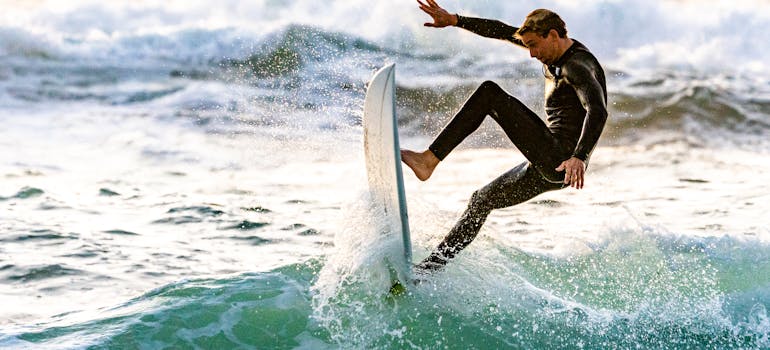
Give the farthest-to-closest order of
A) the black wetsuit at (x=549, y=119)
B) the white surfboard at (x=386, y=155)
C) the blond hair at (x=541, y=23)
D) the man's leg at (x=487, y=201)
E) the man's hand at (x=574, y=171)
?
1. the man's leg at (x=487, y=201)
2. the blond hair at (x=541, y=23)
3. the black wetsuit at (x=549, y=119)
4. the white surfboard at (x=386, y=155)
5. the man's hand at (x=574, y=171)

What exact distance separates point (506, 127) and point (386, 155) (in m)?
0.82

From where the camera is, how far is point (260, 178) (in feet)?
42.2

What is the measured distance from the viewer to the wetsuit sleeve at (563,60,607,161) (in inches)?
202

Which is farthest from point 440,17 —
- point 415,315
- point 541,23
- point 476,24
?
point 415,315

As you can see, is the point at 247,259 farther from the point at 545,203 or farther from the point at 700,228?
the point at 700,228

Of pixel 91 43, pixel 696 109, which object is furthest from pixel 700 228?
pixel 91 43

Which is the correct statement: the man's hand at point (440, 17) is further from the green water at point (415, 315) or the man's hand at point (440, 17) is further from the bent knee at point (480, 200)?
the green water at point (415, 315)

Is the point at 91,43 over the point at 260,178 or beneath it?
over

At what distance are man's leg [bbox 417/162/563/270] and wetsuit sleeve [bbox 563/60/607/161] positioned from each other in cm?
60

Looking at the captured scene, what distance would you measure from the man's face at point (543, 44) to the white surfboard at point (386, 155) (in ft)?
2.98

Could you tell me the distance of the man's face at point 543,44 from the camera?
5.44 meters

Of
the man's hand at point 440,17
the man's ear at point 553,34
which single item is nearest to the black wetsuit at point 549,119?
the man's ear at point 553,34

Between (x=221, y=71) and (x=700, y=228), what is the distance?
1330 cm

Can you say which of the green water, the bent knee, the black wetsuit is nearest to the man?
the black wetsuit
